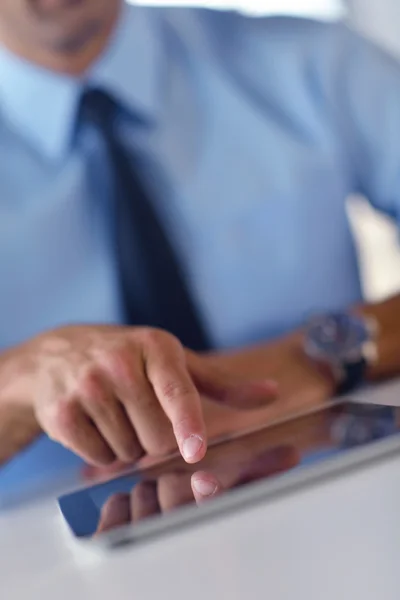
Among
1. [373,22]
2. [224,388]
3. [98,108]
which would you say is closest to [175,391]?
[224,388]

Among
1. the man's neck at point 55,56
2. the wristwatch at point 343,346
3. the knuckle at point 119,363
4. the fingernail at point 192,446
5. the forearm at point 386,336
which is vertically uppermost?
the man's neck at point 55,56

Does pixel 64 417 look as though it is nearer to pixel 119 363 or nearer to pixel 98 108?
pixel 119 363

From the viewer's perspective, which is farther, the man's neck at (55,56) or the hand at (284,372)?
the man's neck at (55,56)

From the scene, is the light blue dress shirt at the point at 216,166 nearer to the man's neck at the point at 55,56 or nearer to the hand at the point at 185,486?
the man's neck at the point at 55,56

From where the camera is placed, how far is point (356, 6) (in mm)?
1385

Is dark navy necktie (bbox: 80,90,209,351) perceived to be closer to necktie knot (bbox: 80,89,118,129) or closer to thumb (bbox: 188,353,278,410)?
necktie knot (bbox: 80,89,118,129)

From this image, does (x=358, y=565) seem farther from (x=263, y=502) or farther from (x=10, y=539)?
(x=10, y=539)

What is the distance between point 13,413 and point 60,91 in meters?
0.38

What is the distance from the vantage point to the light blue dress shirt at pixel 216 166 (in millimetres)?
740

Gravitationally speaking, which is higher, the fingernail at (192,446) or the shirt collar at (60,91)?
the shirt collar at (60,91)

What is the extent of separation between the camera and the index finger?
1.23 feet

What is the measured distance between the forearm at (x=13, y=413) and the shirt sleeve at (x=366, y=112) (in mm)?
493

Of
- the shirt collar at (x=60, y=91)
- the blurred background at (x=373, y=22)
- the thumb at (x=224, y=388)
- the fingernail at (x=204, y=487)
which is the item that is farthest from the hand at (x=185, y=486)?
the blurred background at (x=373, y=22)

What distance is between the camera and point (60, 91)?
0.76 meters
